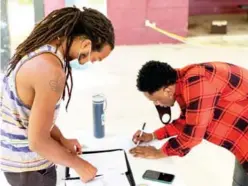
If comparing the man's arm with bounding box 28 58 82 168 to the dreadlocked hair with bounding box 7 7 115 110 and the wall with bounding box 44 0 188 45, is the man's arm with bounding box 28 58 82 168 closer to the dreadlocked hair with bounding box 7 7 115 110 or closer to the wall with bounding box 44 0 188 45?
the dreadlocked hair with bounding box 7 7 115 110

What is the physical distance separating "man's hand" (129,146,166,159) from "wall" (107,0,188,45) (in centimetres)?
334

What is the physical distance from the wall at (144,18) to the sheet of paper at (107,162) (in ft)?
11.0

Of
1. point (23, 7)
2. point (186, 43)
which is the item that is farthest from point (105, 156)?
point (186, 43)

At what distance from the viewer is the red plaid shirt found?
5.04ft

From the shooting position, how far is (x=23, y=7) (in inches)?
179

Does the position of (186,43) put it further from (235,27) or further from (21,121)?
(21,121)

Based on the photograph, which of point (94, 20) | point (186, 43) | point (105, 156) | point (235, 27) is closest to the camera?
point (94, 20)

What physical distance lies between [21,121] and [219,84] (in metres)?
0.70

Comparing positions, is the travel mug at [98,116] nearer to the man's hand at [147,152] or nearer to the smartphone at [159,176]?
the man's hand at [147,152]

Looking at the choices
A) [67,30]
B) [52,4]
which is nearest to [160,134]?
[67,30]

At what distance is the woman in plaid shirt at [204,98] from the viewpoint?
154cm

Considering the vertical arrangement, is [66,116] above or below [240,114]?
below

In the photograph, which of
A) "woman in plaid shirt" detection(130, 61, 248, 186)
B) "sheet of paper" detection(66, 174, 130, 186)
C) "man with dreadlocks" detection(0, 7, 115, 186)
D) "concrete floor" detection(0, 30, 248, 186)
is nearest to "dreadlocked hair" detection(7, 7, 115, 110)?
"man with dreadlocks" detection(0, 7, 115, 186)

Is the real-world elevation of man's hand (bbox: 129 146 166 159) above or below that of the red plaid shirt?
below
